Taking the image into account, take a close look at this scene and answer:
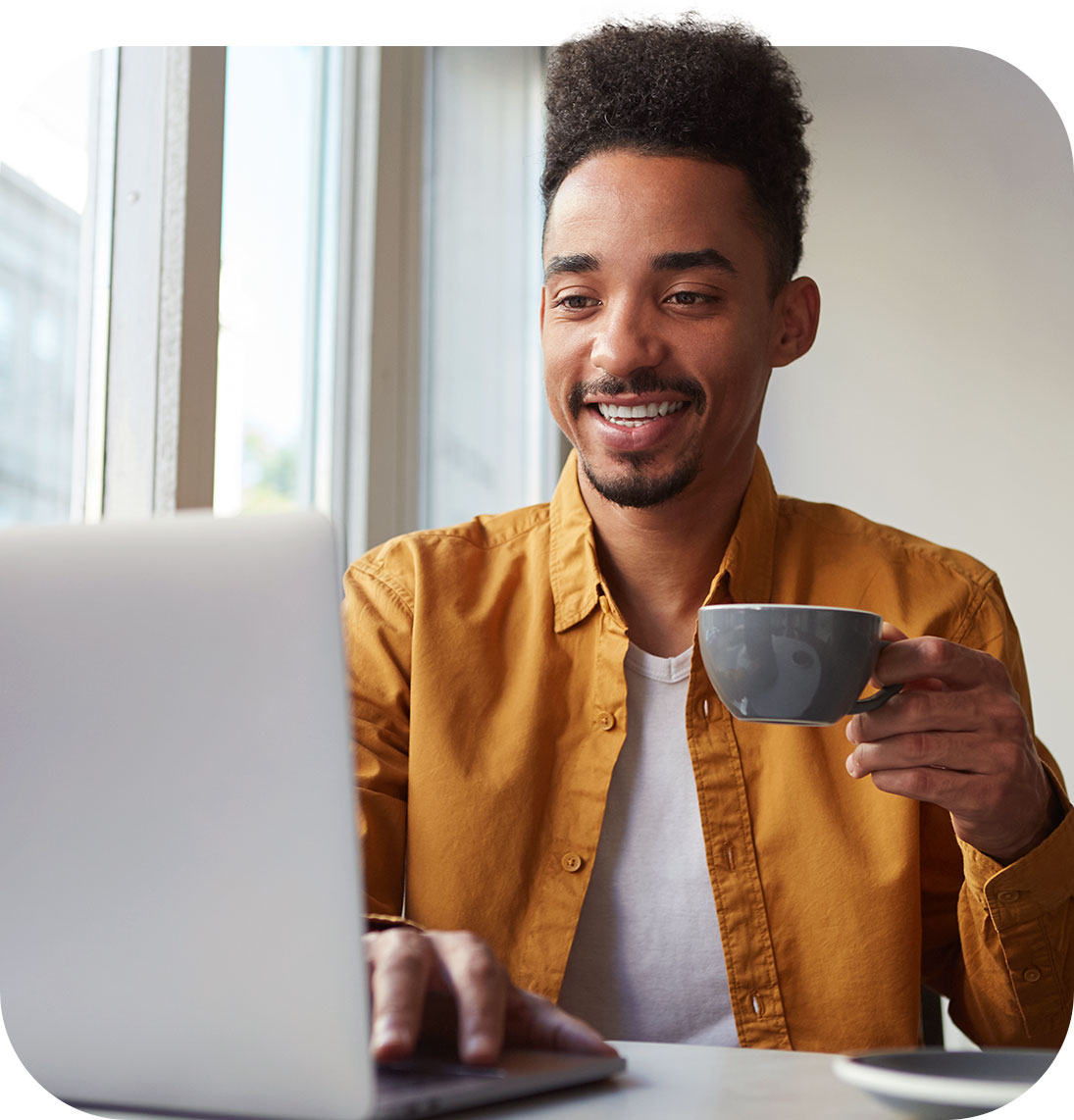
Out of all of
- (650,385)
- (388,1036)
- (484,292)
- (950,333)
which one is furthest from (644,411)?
(950,333)

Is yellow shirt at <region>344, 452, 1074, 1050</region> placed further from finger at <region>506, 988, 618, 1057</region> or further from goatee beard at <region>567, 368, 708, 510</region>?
finger at <region>506, 988, 618, 1057</region>

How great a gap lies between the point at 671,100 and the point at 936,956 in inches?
36.6

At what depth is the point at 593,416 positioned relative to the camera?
1.22 metres

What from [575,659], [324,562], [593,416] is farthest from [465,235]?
[324,562]

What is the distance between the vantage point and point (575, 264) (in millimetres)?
1196

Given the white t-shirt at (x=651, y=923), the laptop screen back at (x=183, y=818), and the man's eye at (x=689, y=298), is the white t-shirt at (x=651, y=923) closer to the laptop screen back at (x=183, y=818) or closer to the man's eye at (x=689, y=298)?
the man's eye at (x=689, y=298)

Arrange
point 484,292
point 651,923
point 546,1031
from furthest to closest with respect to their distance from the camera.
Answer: point 484,292, point 651,923, point 546,1031

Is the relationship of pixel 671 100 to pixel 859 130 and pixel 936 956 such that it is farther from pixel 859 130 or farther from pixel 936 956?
pixel 859 130

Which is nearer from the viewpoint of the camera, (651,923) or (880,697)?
(880,697)

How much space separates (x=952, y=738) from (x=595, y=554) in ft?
1.61

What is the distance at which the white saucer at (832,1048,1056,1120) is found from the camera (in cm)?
49

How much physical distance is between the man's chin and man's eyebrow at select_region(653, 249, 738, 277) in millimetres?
198

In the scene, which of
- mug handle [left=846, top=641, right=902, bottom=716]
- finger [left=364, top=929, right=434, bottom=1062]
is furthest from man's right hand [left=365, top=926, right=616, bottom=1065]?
mug handle [left=846, top=641, right=902, bottom=716]

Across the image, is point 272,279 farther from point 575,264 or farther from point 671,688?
point 671,688
